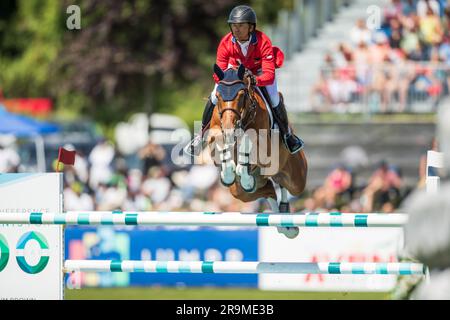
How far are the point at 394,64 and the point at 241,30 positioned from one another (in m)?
8.87

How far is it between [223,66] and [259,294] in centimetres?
488

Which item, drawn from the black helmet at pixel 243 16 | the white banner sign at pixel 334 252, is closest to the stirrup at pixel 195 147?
the black helmet at pixel 243 16

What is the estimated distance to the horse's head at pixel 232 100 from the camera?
24.2 ft

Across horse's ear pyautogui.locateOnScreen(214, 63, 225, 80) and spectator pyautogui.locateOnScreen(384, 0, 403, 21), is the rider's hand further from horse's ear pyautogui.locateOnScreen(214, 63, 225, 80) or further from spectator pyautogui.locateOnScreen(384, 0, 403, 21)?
spectator pyautogui.locateOnScreen(384, 0, 403, 21)

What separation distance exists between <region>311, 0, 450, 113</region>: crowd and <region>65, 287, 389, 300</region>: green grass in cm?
454

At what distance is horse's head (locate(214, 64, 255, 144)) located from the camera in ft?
24.2

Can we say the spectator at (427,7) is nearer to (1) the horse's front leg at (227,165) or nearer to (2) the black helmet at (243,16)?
(2) the black helmet at (243,16)

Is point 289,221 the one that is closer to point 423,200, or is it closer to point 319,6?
point 423,200

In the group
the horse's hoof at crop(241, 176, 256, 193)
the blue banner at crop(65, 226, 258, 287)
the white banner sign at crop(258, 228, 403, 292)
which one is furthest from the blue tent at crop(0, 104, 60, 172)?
the horse's hoof at crop(241, 176, 256, 193)

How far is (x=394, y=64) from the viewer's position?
1617 centimetres

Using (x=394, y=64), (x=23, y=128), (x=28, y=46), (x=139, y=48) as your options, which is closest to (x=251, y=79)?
(x=394, y=64)

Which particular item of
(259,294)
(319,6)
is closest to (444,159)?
(259,294)

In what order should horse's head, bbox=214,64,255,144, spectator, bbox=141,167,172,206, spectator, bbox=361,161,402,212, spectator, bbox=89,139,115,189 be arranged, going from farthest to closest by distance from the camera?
spectator, bbox=89,139,115,189 < spectator, bbox=141,167,172,206 < spectator, bbox=361,161,402,212 < horse's head, bbox=214,64,255,144

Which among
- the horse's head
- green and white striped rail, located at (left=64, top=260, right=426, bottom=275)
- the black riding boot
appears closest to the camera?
green and white striped rail, located at (left=64, top=260, right=426, bottom=275)
